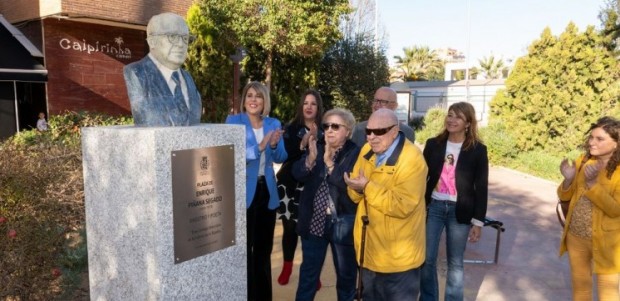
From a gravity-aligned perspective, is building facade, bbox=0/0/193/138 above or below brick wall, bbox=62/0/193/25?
below

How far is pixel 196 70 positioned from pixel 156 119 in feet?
37.8

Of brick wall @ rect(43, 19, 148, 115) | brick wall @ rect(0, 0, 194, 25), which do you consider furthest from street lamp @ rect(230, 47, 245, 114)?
brick wall @ rect(43, 19, 148, 115)

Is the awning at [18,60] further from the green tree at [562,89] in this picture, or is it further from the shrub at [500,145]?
the green tree at [562,89]

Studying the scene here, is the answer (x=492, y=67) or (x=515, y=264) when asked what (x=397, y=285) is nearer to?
(x=515, y=264)

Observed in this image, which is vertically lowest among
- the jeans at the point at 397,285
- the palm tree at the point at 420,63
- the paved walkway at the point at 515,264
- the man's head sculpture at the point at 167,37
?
the paved walkway at the point at 515,264

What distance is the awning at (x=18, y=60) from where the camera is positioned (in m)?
10.0

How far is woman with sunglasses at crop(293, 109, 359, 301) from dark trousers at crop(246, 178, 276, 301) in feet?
0.97

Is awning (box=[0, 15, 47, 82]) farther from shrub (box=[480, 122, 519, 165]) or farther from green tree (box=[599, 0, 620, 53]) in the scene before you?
green tree (box=[599, 0, 620, 53])

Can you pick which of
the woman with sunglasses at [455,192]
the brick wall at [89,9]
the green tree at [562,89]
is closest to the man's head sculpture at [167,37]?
the woman with sunglasses at [455,192]

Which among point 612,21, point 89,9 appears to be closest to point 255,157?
point 89,9

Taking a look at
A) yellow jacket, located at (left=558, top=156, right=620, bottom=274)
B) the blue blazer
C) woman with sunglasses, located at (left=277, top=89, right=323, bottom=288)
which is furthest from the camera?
woman with sunglasses, located at (left=277, top=89, right=323, bottom=288)

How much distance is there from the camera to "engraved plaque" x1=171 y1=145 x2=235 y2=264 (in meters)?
2.62

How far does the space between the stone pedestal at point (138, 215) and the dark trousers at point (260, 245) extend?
23.9 inches

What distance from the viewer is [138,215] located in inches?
102
